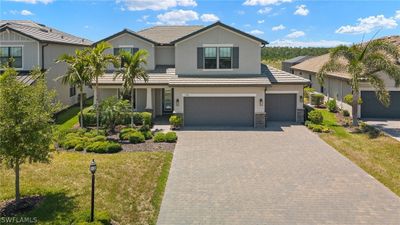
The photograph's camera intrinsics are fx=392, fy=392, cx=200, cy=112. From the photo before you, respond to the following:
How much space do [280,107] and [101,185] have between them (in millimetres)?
16276

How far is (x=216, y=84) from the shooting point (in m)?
24.9

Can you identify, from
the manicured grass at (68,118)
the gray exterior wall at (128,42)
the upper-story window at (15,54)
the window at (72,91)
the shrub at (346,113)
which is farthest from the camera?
the window at (72,91)

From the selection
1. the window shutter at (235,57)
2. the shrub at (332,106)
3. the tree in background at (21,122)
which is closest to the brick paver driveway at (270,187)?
the tree in background at (21,122)

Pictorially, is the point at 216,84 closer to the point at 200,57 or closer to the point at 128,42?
the point at 200,57

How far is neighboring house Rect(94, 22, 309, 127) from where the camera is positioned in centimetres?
2531

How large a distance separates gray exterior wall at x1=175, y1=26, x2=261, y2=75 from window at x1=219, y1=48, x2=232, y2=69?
1.14 ft

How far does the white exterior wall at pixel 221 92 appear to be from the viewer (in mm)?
25234

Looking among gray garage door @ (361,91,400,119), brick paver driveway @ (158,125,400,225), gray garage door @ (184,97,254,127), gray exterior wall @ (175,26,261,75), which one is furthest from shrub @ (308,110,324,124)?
gray garage door @ (361,91,400,119)

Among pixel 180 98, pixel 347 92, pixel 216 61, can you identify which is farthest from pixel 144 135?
pixel 347 92

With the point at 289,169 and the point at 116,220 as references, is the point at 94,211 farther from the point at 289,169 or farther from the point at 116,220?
the point at 289,169

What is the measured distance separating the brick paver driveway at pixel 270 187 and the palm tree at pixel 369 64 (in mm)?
5840

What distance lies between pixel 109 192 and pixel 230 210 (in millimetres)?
4181

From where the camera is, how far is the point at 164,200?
12.6m

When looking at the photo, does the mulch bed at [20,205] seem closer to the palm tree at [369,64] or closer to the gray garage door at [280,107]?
the gray garage door at [280,107]
